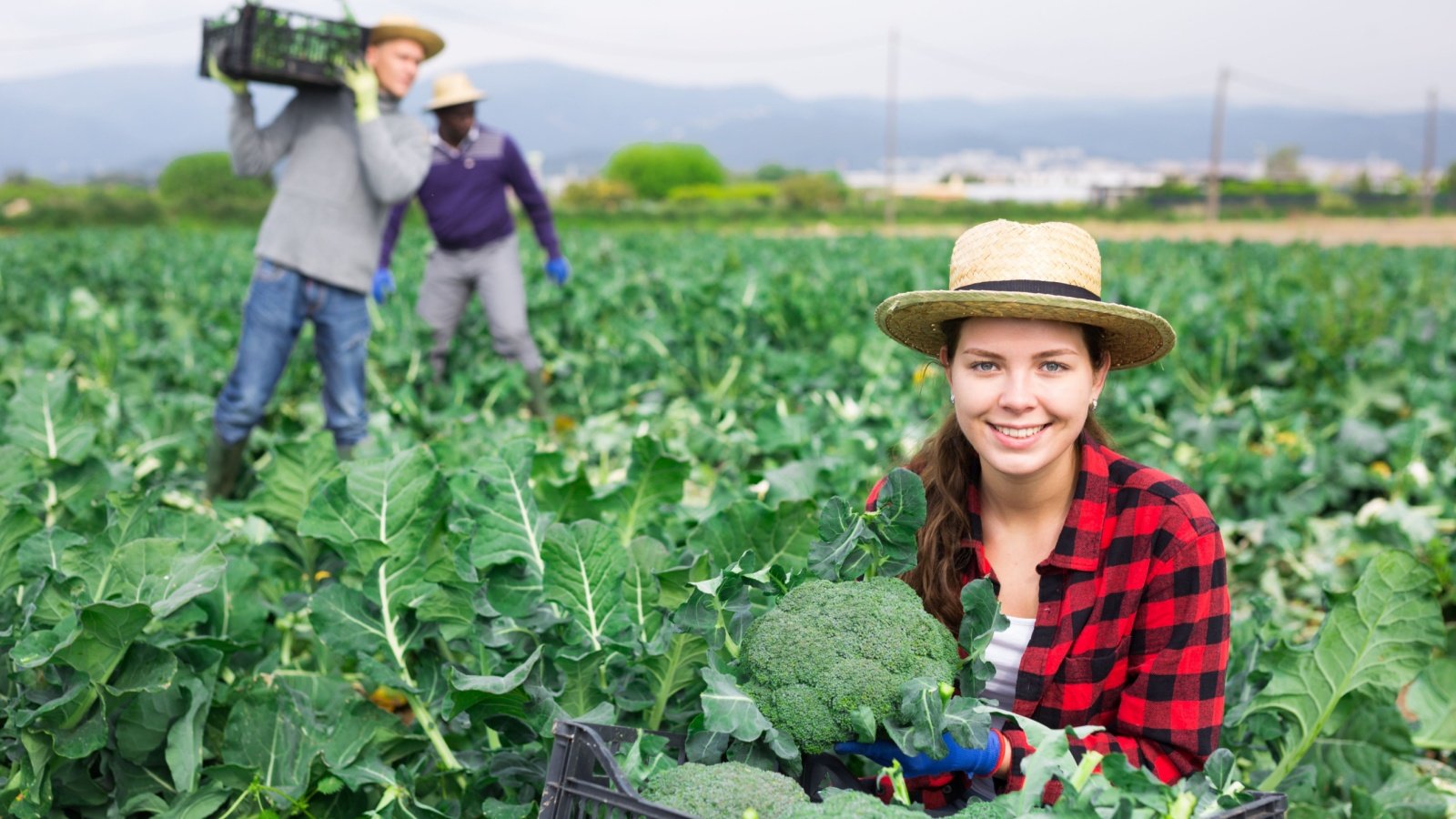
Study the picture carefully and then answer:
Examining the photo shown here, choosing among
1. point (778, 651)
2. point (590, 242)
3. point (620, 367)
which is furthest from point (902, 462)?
point (590, 242)

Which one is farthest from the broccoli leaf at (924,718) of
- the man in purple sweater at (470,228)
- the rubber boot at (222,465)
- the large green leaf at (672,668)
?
the man in purple sweater at (470,228)

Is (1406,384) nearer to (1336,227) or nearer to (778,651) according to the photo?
(778,651)

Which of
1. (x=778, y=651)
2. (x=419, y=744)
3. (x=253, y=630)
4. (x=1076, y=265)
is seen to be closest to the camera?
(x=778, y=651)

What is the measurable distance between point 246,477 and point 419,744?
9.95 ft

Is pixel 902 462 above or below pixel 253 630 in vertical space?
above

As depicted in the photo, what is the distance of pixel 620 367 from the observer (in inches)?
302

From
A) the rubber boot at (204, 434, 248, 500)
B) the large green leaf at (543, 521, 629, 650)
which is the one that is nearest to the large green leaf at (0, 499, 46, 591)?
the large green leaf at (543, 521, 629, 650)

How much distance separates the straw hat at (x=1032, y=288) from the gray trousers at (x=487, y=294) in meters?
4.87

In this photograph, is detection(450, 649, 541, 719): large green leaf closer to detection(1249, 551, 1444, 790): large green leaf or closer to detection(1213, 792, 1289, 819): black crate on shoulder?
detection(1213, 792, 1289, 819): black crate on shoulder

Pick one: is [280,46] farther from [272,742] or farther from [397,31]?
[272,742]

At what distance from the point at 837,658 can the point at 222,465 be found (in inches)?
157

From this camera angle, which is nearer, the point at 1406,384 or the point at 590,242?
the point at 1406,384

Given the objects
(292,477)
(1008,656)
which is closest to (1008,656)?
(1008,656)

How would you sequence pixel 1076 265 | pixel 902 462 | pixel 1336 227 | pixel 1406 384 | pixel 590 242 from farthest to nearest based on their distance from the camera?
pixel 1336 227, pixel 590 242, pixel 1406 384, pixel 902 462, pixel 1076 265
